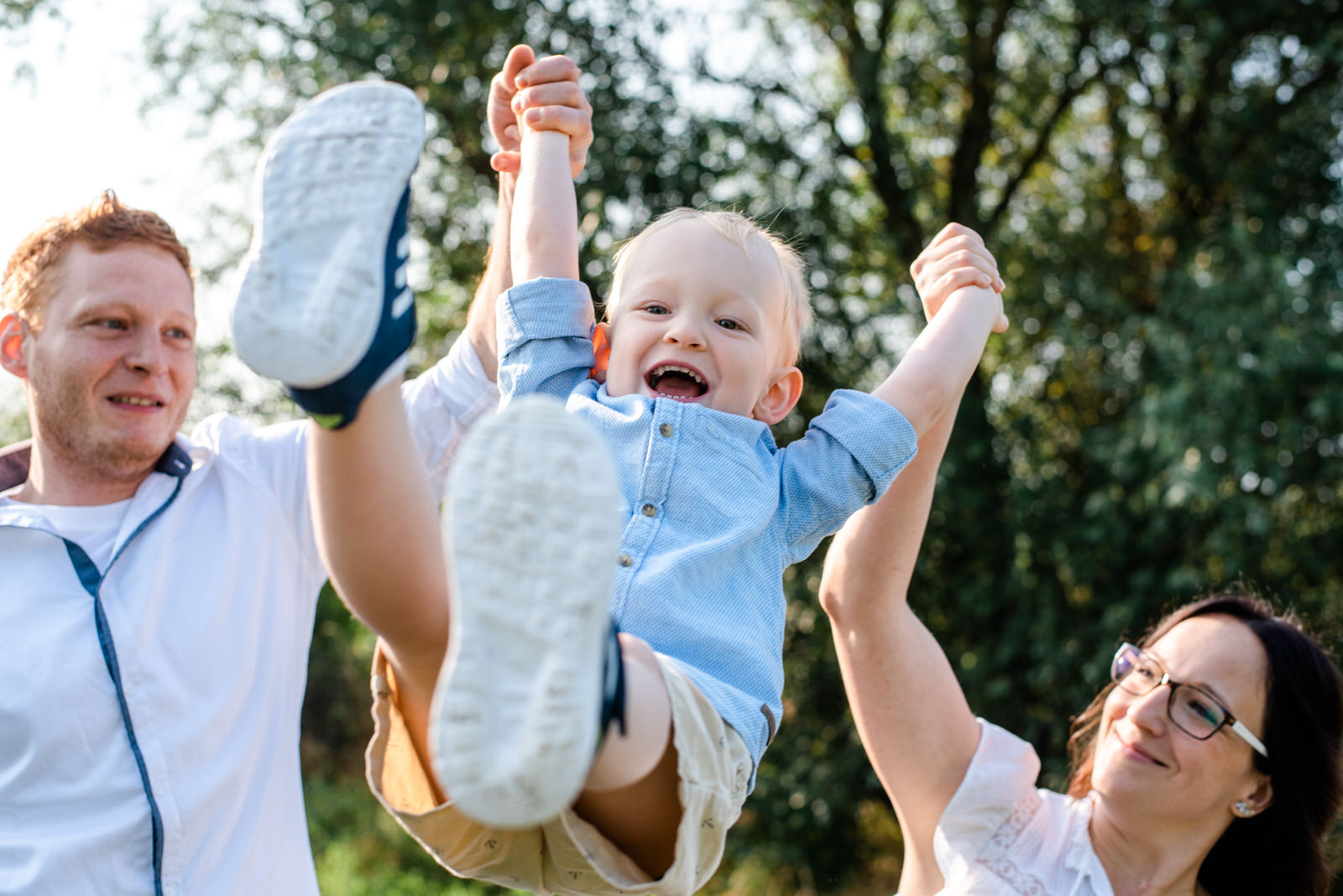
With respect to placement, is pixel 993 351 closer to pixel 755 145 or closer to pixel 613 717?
pixel 755 145

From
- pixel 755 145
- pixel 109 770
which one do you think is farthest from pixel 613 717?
pixel 755 145

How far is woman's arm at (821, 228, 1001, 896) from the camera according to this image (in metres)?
2.16

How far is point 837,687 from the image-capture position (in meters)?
6.12

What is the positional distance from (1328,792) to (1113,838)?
0.44 metres

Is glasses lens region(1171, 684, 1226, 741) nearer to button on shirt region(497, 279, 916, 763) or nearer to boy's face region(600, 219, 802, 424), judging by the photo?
button on shirt region(497, 279, 916, 763)

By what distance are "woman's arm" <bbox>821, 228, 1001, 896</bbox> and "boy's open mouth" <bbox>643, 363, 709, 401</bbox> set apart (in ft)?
1.78

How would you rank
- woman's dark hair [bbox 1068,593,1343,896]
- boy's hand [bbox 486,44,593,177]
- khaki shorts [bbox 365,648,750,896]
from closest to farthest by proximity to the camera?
1. khaki shorts [bbox 365,648,750,896]
2. boy's hand [bbox 486,44,593,177]
3. woman's dark hair [bbox 1068,593,1343,896]

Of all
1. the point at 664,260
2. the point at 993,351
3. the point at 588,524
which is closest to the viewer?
the point at 588,524

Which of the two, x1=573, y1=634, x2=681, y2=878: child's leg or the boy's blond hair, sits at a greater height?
the boy's blond hair

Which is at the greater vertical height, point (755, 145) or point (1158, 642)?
point (755, 145)

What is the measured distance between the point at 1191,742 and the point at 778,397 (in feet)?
3.44

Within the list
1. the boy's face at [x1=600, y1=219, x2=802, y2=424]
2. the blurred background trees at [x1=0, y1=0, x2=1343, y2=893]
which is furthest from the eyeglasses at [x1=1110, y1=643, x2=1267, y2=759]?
the blurred background trees at [x1=0, y1=0, x2=1343, y2=893]

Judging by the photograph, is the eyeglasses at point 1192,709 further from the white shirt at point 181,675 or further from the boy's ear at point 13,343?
the boy's ear at point 13,343

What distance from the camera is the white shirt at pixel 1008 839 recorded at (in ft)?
7.20
